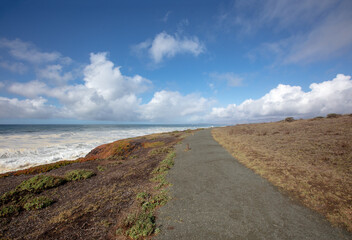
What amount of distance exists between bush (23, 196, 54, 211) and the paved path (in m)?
5.69

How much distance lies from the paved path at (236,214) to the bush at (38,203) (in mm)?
5686

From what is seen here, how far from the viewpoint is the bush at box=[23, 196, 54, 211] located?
6445 millimetres

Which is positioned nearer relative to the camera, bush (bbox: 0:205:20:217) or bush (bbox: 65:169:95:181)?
bush (bbox: 0:205:20:217)

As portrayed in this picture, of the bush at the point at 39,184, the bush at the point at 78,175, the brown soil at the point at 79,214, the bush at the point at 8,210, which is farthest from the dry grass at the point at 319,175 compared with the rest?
the bush at the point at 39,184

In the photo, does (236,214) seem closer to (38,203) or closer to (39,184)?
(38,203)

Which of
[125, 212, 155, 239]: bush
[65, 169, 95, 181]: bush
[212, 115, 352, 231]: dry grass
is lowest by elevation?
[65, 169, 95, 181]: bush

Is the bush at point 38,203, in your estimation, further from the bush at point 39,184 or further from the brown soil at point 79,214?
the bush at point 39,184

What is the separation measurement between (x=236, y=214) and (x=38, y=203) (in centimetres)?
861

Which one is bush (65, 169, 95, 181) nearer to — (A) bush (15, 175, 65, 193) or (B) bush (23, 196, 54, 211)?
(A) bush (15, 175, 65, 193)

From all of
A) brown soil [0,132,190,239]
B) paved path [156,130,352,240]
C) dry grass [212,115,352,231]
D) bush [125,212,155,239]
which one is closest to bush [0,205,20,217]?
brown soil [0,132,190,239]

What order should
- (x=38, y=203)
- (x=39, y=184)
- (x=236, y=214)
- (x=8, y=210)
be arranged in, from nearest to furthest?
1. (x=236, y=214)
2. (x=8, y=210)
3. (x=38, y=203)
4. (x=39, y=184)

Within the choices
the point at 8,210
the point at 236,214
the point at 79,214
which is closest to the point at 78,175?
the point at 8,210

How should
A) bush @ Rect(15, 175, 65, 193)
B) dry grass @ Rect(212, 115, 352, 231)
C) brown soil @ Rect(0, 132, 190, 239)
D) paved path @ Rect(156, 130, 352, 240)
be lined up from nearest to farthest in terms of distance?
paved path @ Rect(156, 130, 352, 240) → brown soil @ Rect(0, 132, 190, 239) → dry grass @ Rect(212, 115, 352, 231) → bush @ Rect(15, 175, 65, 193)

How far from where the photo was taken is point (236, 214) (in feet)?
16.0
